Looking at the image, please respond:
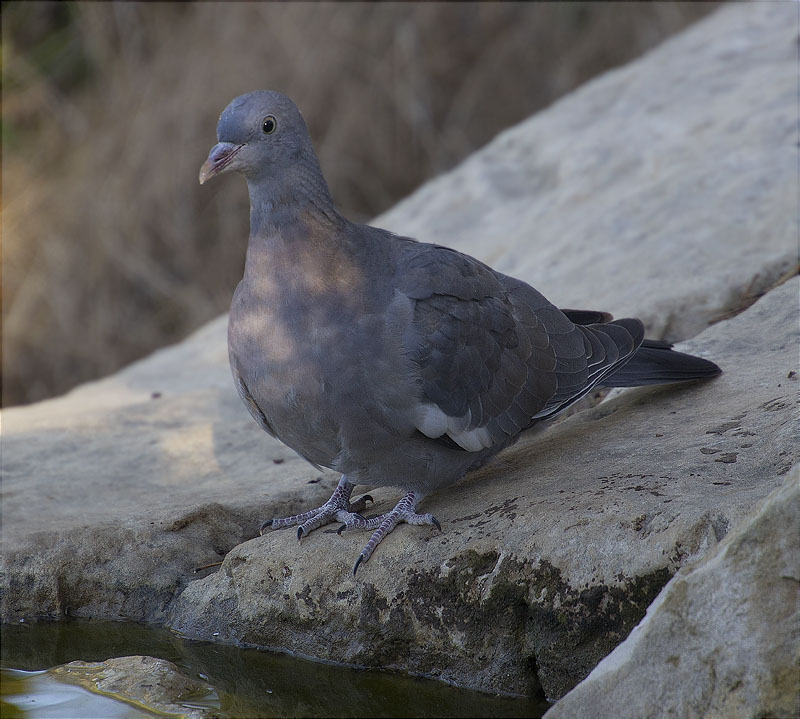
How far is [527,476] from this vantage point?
3160mm

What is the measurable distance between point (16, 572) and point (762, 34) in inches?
200

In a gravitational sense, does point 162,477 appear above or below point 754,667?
above

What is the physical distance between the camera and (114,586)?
321cm

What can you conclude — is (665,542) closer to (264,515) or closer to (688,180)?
(264,515)

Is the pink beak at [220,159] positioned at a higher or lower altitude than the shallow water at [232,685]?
higher

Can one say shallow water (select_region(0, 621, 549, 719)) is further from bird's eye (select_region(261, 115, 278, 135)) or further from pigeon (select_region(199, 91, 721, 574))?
bird's eye (select_region(261, 115, 278, 135))

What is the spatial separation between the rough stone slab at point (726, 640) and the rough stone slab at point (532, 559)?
0.36 metres

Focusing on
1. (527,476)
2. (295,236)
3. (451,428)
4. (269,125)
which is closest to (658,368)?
(527,476)

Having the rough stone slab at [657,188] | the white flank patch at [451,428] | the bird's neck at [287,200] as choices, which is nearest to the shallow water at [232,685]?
the white flank patch at [451,428]

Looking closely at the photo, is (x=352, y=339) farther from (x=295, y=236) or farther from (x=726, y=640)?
(x=726, y=640)

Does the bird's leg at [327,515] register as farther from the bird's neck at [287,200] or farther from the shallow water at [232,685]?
the bird's neck at [287,200]

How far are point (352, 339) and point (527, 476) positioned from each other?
→ 0.74 m

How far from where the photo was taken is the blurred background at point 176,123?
24.3 ft

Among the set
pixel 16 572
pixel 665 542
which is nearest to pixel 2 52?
pixel 16 572
